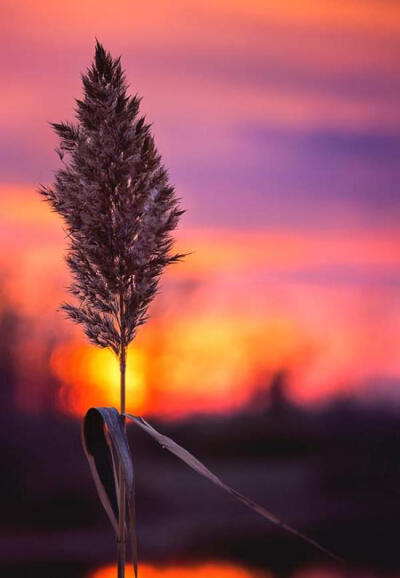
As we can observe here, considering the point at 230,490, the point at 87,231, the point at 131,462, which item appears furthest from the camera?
the point at 87,231

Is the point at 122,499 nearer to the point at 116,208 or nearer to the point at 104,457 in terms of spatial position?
the point at 104,457

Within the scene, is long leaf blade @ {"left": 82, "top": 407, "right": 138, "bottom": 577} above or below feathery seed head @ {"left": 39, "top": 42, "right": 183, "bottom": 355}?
below

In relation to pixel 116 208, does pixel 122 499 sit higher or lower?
lower

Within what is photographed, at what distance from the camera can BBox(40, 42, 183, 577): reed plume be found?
14.5 ft

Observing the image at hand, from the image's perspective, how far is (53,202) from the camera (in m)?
4.61

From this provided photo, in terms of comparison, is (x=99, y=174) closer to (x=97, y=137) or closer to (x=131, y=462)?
(x=97, y=137)

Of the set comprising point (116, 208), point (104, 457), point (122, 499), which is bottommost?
point (122, 499)

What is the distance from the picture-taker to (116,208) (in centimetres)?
445

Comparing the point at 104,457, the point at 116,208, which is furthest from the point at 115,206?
the point at 104,457

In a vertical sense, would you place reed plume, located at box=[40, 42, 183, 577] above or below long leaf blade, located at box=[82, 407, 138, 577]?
above

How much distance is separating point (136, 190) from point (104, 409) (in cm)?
124

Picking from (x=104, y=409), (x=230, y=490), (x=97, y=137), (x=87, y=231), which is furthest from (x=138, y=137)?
(x=230, y=490)

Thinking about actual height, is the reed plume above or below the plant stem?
above

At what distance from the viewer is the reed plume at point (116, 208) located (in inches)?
174
